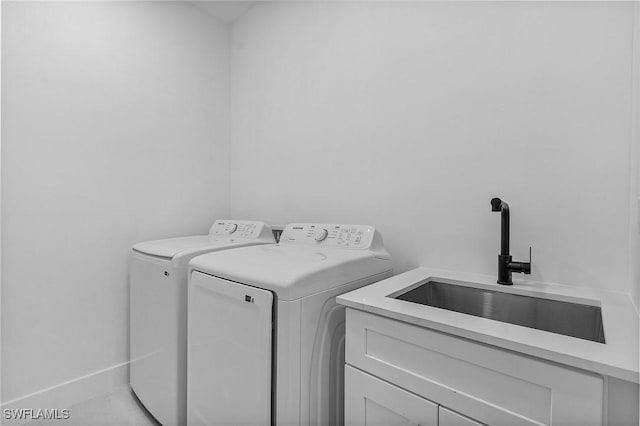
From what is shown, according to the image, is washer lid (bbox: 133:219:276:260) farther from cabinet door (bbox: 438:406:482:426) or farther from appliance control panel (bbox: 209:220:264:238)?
cabinet door (bbox: 438:406:482:426)

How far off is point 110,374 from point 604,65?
293 cm

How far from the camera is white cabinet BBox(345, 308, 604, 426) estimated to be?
71cm

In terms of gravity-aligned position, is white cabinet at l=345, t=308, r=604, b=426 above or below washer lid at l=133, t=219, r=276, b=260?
below

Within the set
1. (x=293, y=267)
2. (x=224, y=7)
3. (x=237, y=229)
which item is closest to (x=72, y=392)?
(x=237, y=229)

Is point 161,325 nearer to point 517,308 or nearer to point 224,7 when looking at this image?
point 517,308

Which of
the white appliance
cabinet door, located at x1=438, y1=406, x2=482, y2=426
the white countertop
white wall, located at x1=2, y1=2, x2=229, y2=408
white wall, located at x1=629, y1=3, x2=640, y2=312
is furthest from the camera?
white wall, located at x1=2, y1=2, x2=229, y2=408

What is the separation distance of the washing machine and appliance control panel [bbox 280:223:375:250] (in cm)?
10

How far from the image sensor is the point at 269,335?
43.0 inches

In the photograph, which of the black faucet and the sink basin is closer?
the sink basin

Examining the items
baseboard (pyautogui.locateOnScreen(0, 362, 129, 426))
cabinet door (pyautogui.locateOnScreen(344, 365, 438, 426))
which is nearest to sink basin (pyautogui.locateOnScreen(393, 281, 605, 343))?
cabinet door (pyautogui.locateOnScreen(344, 365, 438, 426))

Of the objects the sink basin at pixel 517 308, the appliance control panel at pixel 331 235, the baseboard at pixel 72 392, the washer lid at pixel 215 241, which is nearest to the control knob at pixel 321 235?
the appliance control panel at pixel 331 235

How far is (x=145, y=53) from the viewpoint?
6.93 ft

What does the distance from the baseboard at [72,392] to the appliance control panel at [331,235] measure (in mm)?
1364

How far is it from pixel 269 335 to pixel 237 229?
45.9 inches
